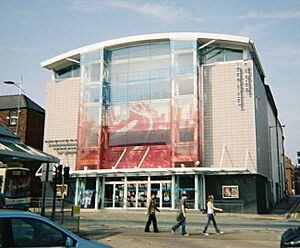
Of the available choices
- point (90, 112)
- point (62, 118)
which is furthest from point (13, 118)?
point (90, 112)

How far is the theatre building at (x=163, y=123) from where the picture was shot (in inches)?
1299

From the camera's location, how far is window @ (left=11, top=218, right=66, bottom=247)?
566cm

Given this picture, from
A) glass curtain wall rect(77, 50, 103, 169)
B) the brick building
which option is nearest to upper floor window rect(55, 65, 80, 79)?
glass curtain wall rect(77, 50, 103, 169)

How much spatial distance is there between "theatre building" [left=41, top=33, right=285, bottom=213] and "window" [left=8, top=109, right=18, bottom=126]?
6.10 m

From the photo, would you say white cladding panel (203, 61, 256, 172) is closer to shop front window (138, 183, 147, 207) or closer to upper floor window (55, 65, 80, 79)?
shop front window (138, 183, 147, 207)

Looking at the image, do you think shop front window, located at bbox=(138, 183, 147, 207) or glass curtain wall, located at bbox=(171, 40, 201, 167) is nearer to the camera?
glass curtain wall, located at bbox=(171, 40, 201, 167)

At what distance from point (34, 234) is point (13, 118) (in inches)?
1607

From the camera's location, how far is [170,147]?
3469cm

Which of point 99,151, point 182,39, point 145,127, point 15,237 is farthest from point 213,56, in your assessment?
point 15,237

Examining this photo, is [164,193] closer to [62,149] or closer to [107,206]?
[107,206]

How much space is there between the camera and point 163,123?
35500mm

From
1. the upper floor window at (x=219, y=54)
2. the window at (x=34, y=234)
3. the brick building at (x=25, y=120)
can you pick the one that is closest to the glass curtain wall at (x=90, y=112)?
the brick building at (x=25, y=120)

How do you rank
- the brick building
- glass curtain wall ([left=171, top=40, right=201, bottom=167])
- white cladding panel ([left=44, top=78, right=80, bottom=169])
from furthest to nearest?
the brick building
white cladding panel ([left=44, top=78, right=80, bottom=169])
glass curtain wall ([left=171, top=40, right=201, bottom=167])

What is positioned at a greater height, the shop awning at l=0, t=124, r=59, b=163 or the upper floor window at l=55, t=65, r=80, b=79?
the upper floor window at l=55, t=65, r=80, b=79
